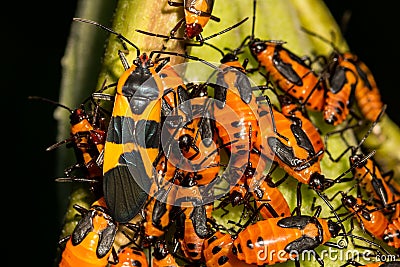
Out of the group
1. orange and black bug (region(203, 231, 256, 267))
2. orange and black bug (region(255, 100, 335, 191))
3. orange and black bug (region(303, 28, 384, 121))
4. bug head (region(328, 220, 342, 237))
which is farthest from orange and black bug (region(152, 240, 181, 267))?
orange and black bug (region(303, 28, 384, 121))

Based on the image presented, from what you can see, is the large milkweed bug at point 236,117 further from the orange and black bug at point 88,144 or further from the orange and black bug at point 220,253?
the orange and black bug at point 88,144

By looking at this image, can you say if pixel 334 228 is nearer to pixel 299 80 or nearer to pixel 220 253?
pixel 220 253

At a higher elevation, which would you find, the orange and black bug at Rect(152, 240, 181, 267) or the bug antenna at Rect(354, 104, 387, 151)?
the bug antenna at Rect(354, 104, 387, 151)

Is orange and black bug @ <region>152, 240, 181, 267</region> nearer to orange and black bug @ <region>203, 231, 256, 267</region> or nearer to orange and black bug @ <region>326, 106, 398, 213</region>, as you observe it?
orange and black bug @ <region>203, 231, 256, 267</region>

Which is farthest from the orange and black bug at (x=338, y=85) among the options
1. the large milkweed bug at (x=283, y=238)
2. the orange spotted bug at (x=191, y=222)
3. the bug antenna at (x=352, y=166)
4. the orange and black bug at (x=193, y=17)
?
the orange spotted bug at (x=191, y=222)

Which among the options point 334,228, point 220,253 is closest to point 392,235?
point 334,228

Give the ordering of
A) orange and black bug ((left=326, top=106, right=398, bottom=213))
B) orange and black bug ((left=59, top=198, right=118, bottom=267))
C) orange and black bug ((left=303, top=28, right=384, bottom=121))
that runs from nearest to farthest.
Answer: orange and black bug ((left=59, top=198, right=118, bottom=267)) < orange and black bug ((left=326, top=106, right=398, bottom=213)) < orange and black bug ((left=303, top=28, right=384, bottom=121))

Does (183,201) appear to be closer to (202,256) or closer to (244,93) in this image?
(202,256)
